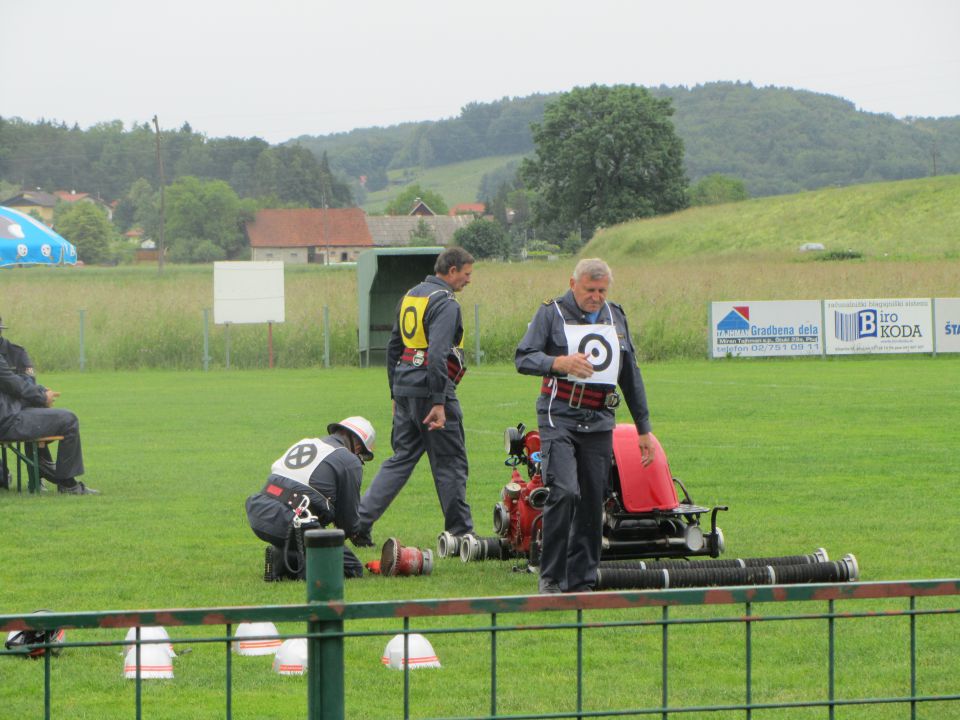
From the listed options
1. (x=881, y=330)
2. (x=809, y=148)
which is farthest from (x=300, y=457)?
(x=809, y=148)

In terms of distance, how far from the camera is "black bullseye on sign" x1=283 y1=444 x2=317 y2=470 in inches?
341

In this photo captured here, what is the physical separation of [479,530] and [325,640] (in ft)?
24.6

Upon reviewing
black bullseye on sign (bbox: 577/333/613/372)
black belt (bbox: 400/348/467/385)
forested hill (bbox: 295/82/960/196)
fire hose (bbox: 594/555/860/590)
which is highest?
forested hill (bbox: 295/82/960/196)

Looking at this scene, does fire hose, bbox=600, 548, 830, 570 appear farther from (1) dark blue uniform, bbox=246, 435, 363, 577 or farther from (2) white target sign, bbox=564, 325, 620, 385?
(1) dark blue uniform, bbox=246, 435, 363, 577

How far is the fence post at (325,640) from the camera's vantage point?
319 cm

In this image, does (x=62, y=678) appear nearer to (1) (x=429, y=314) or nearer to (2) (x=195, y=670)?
(2) (x=195, y=670)

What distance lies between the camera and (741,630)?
735 centimetres

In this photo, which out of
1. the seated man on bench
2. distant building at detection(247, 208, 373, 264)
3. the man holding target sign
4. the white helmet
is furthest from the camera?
distant building at detection(247, 208, 373, 264)

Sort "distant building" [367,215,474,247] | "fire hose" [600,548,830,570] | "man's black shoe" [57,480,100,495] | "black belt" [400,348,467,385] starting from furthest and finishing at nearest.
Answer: "distant building" [367,215,474,247] → "man's black shoe" [57,480,100,495] → "black belt" [400,348,467,385] → "fire hose" [600,548,830,570]

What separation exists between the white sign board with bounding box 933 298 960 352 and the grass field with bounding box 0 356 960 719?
9173 millimetres

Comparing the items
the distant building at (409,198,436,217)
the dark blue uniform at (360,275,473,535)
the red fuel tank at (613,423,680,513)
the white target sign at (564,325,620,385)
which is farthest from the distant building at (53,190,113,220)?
the white target sign at (564,325,620,385)

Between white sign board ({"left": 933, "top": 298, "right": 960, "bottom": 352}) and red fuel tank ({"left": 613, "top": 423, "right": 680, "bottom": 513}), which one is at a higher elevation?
white sign board ({"left": 933, "top": 298, "right": 960, "bottom": 352})

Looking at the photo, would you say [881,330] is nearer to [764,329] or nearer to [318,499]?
Result: [764,329]

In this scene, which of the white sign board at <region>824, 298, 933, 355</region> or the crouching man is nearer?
the crouching man
